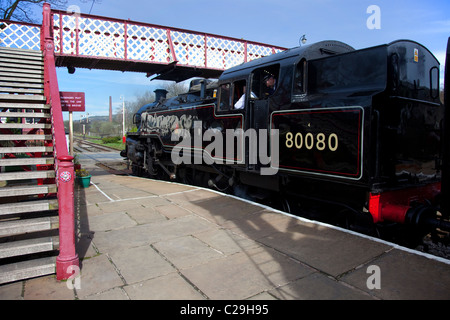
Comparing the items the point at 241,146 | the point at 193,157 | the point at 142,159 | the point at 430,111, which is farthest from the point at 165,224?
the point at 142,159

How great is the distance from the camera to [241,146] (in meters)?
5.46

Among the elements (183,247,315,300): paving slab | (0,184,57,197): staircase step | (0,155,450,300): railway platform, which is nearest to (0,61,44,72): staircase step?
(0,155,450,300): railway platform

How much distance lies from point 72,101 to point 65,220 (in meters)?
7.52

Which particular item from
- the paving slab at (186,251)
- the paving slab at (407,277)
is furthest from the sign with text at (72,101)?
the paving slab at (407,277)

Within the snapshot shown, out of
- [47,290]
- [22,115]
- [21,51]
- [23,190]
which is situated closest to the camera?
[47,290]

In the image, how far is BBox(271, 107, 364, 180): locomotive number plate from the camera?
3639 millimetres

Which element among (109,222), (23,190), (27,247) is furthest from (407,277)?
(23,190)

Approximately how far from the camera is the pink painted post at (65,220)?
2.96 meters

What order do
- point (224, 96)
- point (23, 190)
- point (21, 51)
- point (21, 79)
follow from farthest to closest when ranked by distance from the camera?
point (21, 51) → point (21, 79) → point (224, 96) → point (23, 190)

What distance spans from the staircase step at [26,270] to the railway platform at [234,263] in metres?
0.07

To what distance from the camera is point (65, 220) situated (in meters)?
3.04

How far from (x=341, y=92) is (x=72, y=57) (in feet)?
26.5

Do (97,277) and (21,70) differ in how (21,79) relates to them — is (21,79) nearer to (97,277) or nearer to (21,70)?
(21,70)
